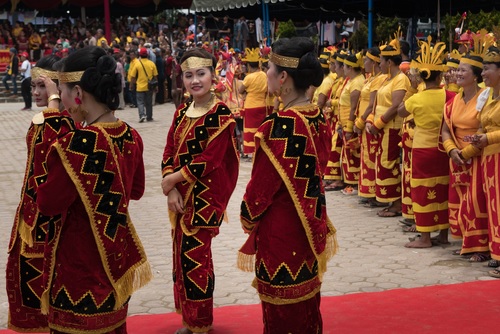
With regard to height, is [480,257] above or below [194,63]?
below

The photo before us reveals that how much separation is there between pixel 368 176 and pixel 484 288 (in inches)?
139

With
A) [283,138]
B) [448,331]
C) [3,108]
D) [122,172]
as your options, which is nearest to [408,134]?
[448,331]

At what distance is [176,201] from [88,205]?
1.21 meters

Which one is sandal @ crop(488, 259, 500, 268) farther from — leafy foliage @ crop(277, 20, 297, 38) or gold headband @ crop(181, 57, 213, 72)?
leafy foliage @ crop(277, 20, 297, 38)

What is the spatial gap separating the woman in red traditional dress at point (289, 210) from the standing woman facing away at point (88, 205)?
0.73m

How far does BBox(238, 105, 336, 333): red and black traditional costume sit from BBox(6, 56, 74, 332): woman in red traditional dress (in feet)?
3.50

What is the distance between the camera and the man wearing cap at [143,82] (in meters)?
20.1

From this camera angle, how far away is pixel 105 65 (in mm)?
3795

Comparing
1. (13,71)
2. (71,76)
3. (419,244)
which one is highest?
(71,76)

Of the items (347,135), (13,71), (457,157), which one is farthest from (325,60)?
(13,71)

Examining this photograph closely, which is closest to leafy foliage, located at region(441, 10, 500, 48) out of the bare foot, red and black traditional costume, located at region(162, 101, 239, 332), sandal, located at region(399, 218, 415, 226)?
sandal, located at region(399, 218, 415, 226)

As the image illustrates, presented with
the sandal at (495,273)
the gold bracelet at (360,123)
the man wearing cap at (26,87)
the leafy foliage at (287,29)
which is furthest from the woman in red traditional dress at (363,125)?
the man wearing cap at (26,87)

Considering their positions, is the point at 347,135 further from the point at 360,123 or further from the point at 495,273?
the point at 495,273

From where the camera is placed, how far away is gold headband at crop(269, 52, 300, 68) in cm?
428
